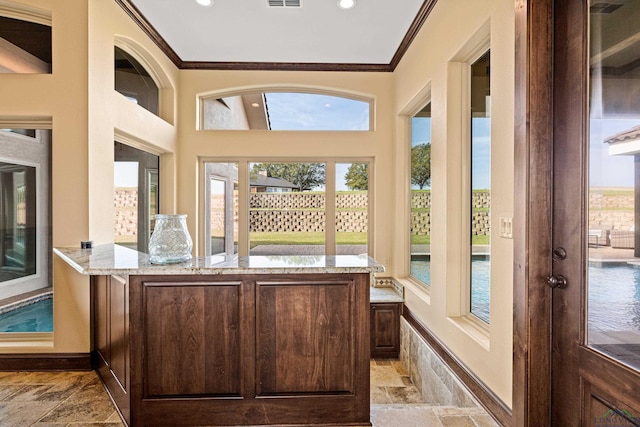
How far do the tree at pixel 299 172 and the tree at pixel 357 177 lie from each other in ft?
1.14

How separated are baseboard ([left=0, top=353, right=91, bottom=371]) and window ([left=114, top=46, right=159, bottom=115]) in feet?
7.79

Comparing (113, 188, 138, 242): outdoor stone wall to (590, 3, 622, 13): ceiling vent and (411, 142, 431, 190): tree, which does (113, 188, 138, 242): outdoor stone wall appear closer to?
(411, 142, 431, 190): tree

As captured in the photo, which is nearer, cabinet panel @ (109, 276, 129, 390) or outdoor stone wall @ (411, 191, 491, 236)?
cabinet panel @ (109, 276, 129, 390)

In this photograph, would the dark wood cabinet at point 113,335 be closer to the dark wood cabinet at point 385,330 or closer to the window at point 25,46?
the window at point 25,46

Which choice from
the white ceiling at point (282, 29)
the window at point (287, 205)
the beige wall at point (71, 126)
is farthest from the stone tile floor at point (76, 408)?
the white ceiling at point (282, 29)

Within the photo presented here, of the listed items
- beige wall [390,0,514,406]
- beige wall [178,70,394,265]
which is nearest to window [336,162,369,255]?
beige wall [178,70,394,265]

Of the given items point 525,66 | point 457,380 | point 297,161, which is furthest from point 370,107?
point 457,380

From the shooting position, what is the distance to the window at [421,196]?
140 inches

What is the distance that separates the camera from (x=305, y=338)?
2020 millimetres

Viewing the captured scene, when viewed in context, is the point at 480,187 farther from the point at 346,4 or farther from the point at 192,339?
the point at 192,339

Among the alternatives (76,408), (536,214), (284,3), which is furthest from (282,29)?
(76,408)

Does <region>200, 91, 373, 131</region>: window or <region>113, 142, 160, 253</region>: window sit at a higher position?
<region>200, 91, 373, 131</region>: window

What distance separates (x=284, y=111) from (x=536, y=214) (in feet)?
11.7

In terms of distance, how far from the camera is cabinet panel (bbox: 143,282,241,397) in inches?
78.0
